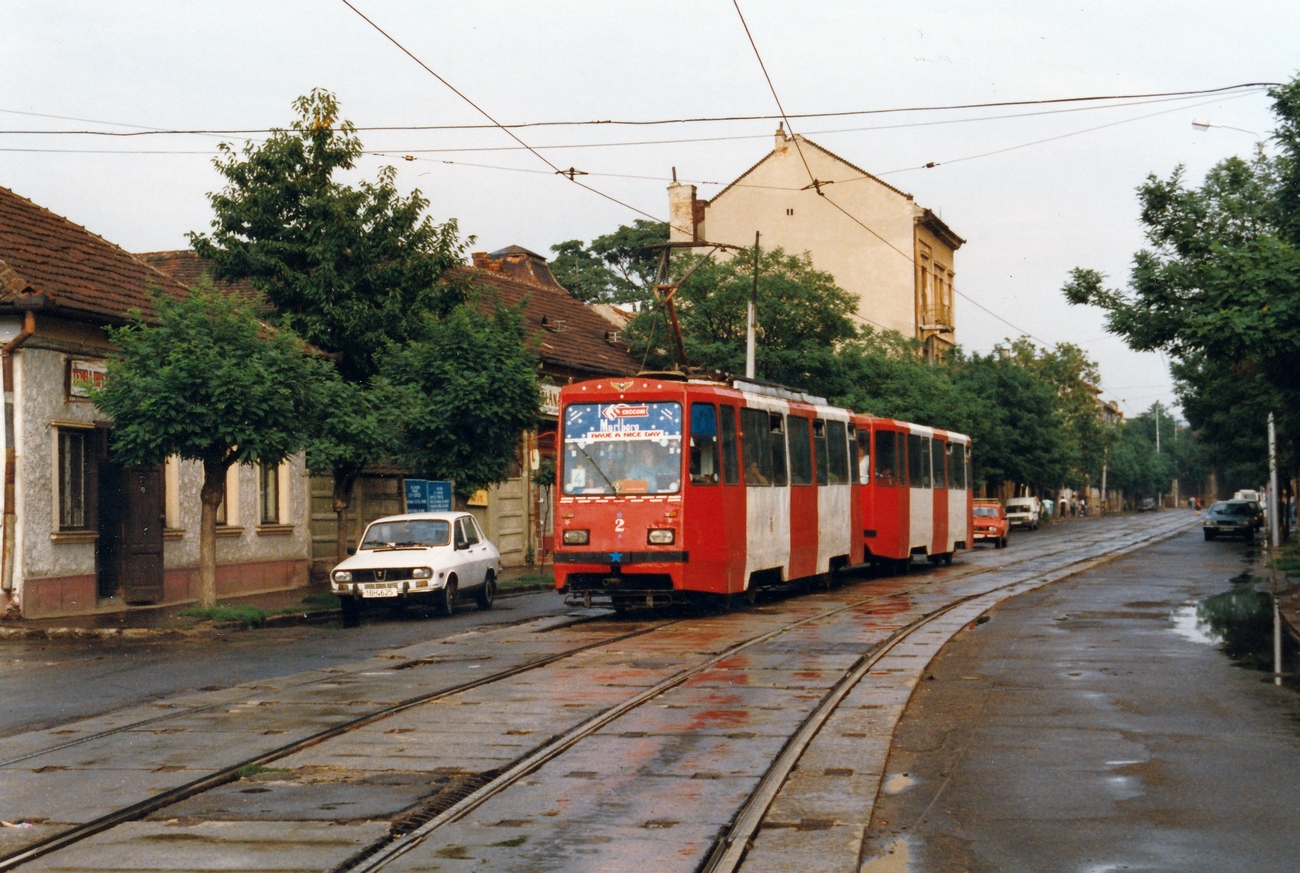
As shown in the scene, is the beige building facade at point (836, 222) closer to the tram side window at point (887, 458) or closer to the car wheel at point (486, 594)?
the tram side window at point (887, 458)

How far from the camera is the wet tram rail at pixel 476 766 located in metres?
6.94

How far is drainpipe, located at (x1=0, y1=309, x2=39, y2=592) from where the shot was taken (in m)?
21.9

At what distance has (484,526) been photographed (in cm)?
3812

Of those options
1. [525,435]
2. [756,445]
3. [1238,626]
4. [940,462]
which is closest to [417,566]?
[756,445]

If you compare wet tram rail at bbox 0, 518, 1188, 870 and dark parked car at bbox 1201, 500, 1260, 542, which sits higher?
dark parked car at bbox 1201, 500, 1260, 542

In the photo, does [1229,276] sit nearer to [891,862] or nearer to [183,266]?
[891,862]

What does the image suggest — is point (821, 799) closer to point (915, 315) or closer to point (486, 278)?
point (486, 278)

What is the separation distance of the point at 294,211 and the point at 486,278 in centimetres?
1486

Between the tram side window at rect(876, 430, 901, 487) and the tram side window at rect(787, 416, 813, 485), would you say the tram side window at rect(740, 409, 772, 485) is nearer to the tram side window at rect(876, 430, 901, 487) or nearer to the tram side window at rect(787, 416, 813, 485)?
the tram side window at rect(787, 416, 813, 485)

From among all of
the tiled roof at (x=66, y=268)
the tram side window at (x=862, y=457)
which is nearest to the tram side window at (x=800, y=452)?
the tram side window at (x=862, y=457)

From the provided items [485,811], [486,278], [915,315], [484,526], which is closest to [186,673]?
[485,811]

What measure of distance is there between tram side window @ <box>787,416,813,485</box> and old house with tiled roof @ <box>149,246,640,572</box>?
6.57m

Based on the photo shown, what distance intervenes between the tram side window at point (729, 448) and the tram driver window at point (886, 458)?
31.4 feet

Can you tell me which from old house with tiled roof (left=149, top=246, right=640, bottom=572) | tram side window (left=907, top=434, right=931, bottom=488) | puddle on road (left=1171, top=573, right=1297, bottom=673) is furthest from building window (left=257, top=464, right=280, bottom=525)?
puddle on road (left=1171, top=573, right=1297, bottom=673)
